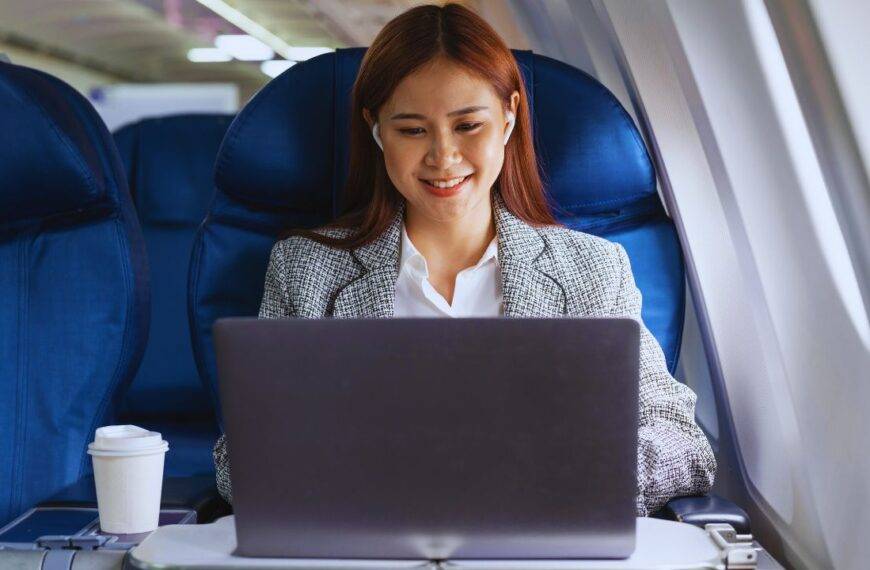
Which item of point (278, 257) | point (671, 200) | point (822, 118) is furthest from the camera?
point (671, 200)

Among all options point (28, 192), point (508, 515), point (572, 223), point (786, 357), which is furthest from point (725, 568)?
point (28, 192)

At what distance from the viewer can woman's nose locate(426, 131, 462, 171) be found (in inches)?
69.6

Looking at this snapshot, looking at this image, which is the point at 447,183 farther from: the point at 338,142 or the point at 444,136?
the point at 338,142

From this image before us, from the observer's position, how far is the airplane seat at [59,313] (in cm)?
190

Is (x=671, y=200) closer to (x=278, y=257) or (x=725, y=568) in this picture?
(x=278, y=257)

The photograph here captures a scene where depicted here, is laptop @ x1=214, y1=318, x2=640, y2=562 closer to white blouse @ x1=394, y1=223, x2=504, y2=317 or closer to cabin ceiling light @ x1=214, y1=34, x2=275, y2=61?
white blouse @ x1=394, y1=223, x2=504, y2=317

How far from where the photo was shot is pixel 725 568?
1.13 m

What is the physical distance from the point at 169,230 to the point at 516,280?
1380mm

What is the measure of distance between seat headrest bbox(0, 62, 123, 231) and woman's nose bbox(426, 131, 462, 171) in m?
0.55

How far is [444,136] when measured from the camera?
177cm

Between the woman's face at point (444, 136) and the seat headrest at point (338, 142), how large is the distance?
148mm

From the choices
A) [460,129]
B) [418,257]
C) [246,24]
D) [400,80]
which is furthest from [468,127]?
[246,24]

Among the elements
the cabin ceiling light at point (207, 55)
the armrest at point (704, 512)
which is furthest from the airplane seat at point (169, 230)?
the cabin ceiling light at point (207, 55)

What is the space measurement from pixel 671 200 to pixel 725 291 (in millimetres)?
237
